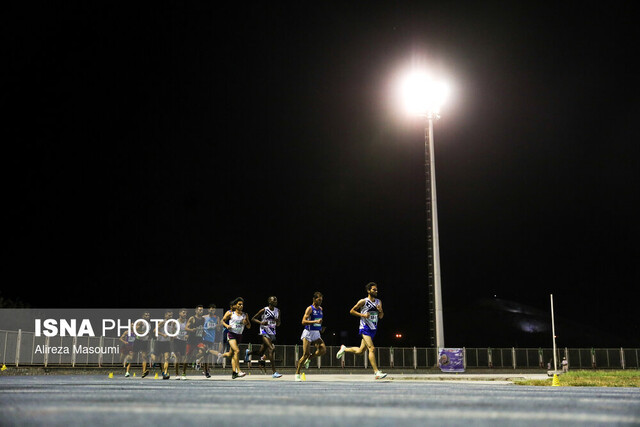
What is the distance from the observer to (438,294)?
2606 cm

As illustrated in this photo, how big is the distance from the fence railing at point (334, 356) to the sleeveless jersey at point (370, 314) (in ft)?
24.4

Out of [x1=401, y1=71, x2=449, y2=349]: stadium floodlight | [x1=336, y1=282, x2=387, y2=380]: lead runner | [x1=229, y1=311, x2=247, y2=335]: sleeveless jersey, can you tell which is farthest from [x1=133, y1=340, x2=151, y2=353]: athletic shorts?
[x1=401, y1=71, x2=449, y2=349]: stadium floodlight

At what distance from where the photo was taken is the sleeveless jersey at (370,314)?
42.5 ft

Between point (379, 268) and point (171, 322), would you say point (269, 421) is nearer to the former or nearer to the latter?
point (171, 322)

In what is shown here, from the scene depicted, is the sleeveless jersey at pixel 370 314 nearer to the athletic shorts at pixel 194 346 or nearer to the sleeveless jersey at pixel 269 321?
the sleeveless jersey at pixel 269 321

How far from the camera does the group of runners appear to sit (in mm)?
13062

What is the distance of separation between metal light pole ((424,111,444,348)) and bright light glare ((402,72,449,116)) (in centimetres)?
61

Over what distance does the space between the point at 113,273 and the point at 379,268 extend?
30611mm

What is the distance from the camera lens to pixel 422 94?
30.2 metres

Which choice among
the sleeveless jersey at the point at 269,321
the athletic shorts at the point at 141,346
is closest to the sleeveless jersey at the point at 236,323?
the sleeveless jersey at the point at 269,321

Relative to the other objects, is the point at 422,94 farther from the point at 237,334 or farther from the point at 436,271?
the point at 237,334

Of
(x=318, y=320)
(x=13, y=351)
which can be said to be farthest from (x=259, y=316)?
(x=13, y=351)

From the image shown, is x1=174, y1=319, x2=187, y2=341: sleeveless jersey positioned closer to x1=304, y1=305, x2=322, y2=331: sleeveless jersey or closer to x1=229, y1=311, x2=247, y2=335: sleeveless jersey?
x1=229, y1=311, x2=247, y2=335: sleeveless jersey

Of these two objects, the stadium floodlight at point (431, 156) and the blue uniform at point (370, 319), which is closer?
the blue uniform at point (370, 319)
